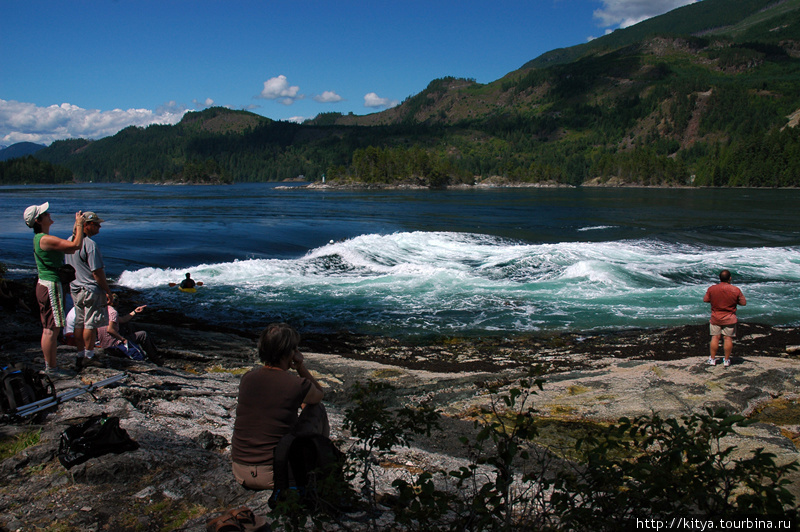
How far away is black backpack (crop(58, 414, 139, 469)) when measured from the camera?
14.5ft

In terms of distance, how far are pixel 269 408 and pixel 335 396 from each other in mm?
4139

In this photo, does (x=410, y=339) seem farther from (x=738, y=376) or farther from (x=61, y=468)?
(x=61, y=468)

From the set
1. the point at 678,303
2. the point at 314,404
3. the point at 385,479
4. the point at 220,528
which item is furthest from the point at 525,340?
the point at 220,528

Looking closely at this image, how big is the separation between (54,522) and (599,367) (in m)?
8.59

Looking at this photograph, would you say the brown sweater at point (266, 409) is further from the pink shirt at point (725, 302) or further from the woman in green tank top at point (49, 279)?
the pink shirt at point (725, 302)

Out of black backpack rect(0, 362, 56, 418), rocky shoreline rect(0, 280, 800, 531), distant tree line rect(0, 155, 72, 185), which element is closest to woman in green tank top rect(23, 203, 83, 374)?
rocky shoreline rect(0, 280, 800, 531)

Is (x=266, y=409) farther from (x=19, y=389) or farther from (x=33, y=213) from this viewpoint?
(x=33, y=213)

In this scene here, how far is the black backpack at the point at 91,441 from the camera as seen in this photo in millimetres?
4430

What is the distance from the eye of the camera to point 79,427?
179 inches

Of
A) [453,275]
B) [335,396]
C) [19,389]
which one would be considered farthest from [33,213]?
[453,275]

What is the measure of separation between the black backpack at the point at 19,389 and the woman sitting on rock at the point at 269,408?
9.53 ft

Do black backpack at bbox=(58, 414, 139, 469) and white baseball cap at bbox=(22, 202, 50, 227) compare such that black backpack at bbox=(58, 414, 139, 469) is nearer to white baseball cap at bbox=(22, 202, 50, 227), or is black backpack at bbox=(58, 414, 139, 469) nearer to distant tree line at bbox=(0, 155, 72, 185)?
white baseball cap at bbox=(22, 202, 50, 227)

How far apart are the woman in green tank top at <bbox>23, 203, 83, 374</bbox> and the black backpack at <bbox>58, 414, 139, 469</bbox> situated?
2.78 m

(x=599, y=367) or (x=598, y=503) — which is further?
(x=599, y=367)
